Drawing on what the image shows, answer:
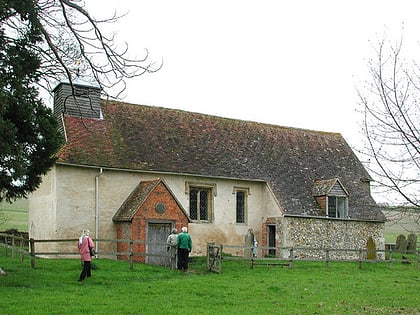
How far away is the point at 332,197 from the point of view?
3281cm

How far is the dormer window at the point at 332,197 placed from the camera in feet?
107

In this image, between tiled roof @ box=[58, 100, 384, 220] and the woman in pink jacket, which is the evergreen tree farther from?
tiled roof @ box=[58, 100, 384, 220]

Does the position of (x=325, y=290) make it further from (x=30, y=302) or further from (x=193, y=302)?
(x=30, y=302)

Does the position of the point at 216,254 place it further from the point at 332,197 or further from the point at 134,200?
the point at 332,197

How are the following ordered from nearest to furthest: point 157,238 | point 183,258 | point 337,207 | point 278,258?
point 183,258, point 278,258, point 157,238, point 337,207

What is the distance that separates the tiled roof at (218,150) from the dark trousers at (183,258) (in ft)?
21.4

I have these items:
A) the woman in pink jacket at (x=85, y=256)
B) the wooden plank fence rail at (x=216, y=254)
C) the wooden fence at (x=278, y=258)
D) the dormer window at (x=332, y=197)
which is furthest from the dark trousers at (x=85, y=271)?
the dormer window at (x=332, y=197)

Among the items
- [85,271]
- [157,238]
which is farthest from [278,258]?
[85,271]

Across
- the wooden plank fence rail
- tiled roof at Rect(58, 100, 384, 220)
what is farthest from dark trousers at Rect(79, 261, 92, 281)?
tiled roof at Rect(58, 100, 384, 220)

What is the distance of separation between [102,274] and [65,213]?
23.0 ft

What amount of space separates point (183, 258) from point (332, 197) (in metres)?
13.2

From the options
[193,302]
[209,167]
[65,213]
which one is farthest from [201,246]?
[193,302]

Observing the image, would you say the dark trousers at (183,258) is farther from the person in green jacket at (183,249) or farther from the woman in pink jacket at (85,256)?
the woman in pink jacket at (85,256)

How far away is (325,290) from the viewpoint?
18531 mm
